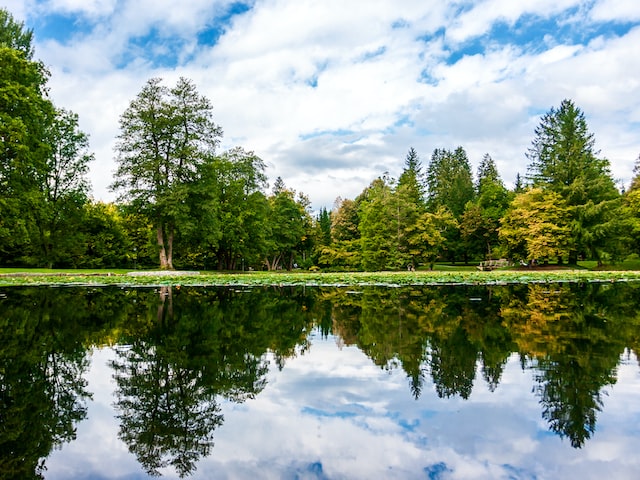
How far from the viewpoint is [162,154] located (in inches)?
1431

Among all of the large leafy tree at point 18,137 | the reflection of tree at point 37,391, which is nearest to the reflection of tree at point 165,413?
the reflection of tree at point 37,391

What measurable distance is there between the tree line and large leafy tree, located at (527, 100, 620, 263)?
0.13 meters

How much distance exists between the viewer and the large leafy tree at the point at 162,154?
34.5 metres

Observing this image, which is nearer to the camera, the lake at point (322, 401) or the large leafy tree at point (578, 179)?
the lake at point (322, 401)

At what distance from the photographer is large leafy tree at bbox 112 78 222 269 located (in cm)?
3450

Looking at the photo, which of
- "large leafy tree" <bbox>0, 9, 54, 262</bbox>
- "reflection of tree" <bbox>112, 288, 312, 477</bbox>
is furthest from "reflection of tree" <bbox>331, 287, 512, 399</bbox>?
"large leafy tree" <bbox>0, 9, 54, 262</bbox>

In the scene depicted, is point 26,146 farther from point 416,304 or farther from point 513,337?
point 513,337

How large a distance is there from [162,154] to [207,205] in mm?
5631

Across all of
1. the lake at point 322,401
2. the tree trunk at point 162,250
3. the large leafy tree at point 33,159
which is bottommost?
the lake at point 322,401

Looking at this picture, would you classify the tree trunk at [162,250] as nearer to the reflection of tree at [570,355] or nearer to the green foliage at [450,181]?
the reflection of tree at [570,355]

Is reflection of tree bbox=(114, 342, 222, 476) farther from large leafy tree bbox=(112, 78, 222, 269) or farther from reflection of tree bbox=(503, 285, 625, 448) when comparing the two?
large leafy tree bbox=(112, 78, 222, 269)

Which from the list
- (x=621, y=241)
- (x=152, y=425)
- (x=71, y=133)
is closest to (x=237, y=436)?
(x=152, y=425)

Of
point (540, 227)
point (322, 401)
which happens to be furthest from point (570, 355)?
point (540, 227)

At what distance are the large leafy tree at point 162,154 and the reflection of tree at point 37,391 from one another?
26.1 m
